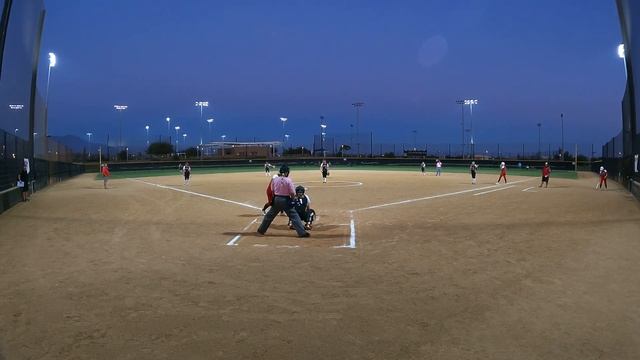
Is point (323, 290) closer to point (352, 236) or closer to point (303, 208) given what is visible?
point (352, 236)

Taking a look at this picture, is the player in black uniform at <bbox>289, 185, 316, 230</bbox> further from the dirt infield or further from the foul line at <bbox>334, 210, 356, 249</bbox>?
the foul line at <bbox>334, 210, 356, 249</bbox>

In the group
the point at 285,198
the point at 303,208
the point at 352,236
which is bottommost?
the point at 352,236

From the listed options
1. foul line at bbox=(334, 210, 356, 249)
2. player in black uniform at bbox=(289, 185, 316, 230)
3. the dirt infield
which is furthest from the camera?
player in black uniform at bbox=(289, 185, 316, 230)

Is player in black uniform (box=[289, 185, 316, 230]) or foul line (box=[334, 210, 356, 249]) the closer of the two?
foul line (box=[334, 210, 356, 249])

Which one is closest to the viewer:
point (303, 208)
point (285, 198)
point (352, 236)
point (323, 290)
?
point (323, 290)

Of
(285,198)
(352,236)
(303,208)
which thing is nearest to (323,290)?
(285,198)

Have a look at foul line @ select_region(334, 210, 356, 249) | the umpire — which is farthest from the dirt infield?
the umpire

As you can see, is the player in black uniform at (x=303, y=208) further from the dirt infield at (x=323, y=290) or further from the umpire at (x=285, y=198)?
the umpire at (x=285, y=198)

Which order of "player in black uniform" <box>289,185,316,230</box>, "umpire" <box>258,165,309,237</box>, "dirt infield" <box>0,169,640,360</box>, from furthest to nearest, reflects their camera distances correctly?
"player in black uniform" <box>289,185,316,230</box> < "umpire" <box>258,165,309,237</box> < "dirt infield" <box>0,169,640,360</box>

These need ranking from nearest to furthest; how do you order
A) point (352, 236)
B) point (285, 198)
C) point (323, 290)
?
point (323, 290)
point (285, 198)
point (352, 236)

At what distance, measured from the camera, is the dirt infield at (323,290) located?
5.15m

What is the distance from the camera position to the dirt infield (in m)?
5.15

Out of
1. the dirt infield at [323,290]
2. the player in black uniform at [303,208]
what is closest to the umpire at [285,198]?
the dirt infield at [323,290]

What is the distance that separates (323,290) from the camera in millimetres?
7270
